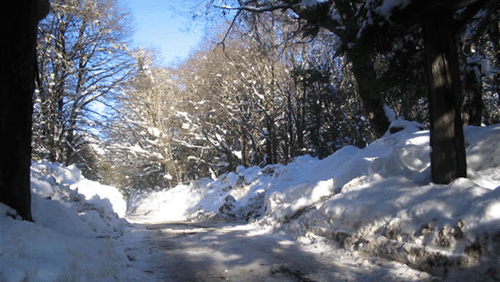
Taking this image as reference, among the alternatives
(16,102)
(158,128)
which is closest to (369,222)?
(16,102)

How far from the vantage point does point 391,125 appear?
1076 cm

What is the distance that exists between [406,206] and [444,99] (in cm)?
177

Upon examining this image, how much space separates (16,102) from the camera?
4398 millimetres

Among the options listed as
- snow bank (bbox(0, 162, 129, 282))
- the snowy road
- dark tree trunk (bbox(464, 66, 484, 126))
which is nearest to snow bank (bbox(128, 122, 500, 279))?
the snowy road

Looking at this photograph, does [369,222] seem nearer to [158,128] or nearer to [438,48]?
[438,48]

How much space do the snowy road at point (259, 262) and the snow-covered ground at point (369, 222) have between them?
0.19m

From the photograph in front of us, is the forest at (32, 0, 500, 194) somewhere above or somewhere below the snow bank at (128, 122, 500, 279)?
above

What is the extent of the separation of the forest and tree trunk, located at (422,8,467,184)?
A: 0.50 feet

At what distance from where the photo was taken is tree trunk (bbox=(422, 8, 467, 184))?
566 centimetres

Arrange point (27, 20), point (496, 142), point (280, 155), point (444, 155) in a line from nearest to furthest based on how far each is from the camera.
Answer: point (27, 20) < point (444, 155) < point (496, 142) < point (280, 155)

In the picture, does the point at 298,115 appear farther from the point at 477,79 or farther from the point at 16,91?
the point at 16,91

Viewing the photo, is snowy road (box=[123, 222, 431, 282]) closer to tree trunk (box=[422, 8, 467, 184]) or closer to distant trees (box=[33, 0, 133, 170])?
tree trunk (box=[422, 8, 467, 184])

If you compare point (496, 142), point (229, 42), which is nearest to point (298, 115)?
point (229, 42)

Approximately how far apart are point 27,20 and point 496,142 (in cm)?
817
